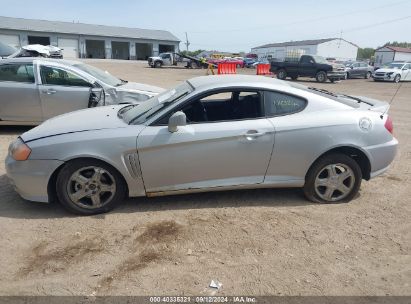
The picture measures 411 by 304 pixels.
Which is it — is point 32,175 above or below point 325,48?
below

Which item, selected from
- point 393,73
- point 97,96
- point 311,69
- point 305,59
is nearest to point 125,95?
point 97,96

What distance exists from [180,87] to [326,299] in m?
2.88

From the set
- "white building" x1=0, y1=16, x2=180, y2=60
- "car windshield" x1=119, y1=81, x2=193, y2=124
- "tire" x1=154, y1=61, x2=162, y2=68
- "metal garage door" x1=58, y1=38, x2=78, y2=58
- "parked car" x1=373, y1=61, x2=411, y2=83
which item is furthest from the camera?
"metal garage door" x1=58, y1=38, x2=78, y2=58

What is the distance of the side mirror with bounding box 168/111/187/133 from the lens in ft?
12.1

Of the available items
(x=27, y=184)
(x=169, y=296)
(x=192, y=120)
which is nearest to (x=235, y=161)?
(x=192, y=120)

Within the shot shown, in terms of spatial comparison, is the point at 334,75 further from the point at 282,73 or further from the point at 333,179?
the point at 333,179

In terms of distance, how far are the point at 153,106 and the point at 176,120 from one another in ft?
1.95

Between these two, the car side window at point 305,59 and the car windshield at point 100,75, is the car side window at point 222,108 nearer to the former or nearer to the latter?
the car windshield at point 100,75

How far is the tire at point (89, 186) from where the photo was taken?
3.75 meters

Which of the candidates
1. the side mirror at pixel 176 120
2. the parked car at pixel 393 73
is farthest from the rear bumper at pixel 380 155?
the parked car at pixel 393 73

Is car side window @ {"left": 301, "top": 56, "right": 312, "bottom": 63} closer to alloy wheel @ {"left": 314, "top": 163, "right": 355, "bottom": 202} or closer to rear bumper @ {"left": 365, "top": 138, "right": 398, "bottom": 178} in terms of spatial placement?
rear bumper @ {"left": 365, "top": 138, "right": 398, "bottom": 178}

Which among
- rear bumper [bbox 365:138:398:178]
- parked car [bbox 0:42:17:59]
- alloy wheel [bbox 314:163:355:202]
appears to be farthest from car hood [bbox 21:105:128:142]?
parked car [bbox 0:42:17:59]

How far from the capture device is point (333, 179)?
4.21 m

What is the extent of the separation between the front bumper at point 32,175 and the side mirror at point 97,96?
3295mm
